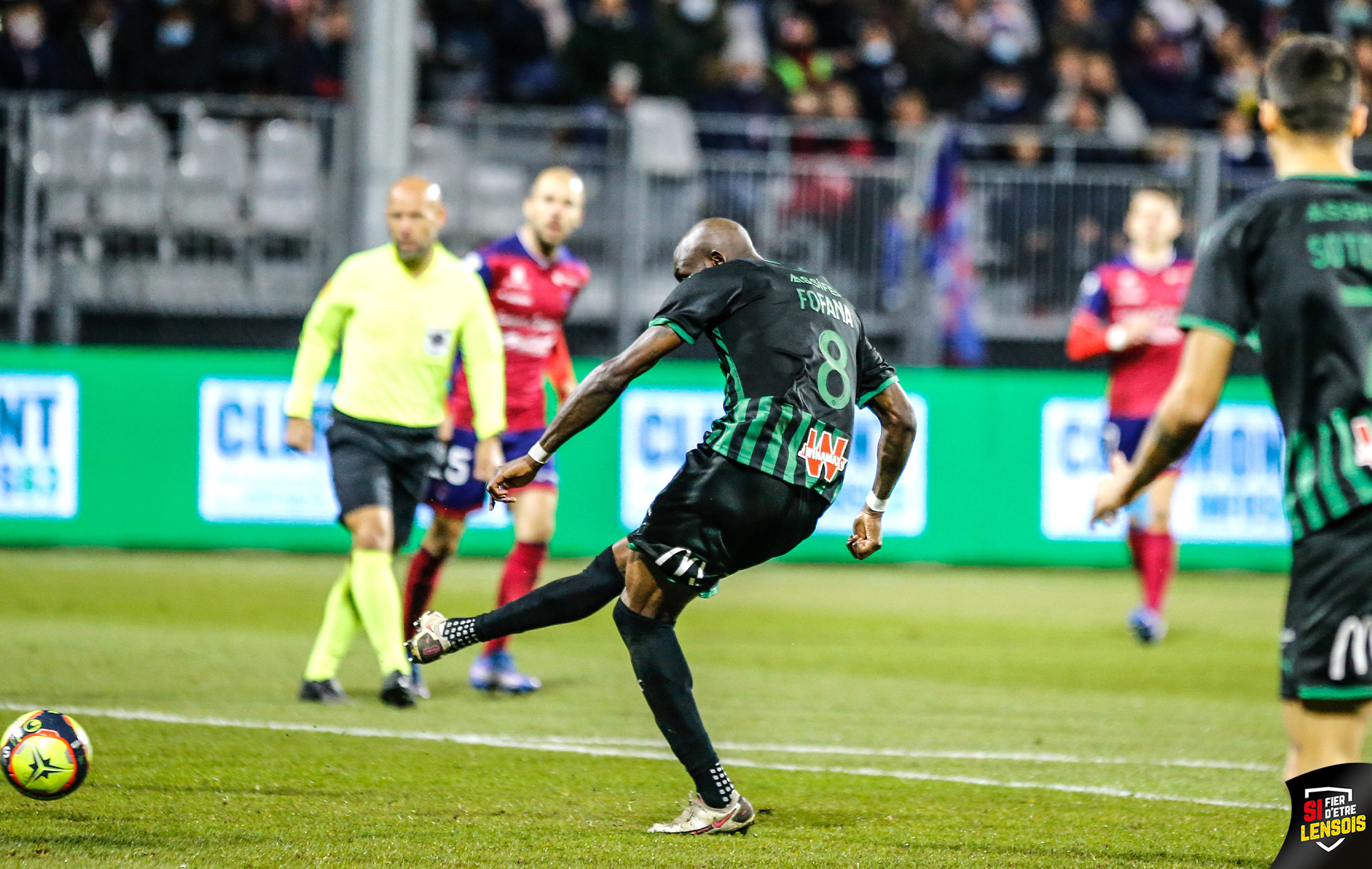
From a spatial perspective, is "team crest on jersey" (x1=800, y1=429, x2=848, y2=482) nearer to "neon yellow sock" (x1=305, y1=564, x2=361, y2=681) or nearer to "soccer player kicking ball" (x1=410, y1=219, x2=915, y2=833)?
"soccer player kicking ball" (x1=410, y1=219, x2=915, y2=833)

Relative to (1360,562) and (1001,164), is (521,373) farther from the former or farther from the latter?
(1001,164)

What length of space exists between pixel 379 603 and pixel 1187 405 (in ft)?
15.1

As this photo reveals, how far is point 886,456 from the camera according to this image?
18.4 ft

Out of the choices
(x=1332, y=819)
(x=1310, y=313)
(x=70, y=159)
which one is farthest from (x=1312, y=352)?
(x=70, y=159)

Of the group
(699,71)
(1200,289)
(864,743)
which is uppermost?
(699,71)

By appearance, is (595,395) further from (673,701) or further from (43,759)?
(43,759)

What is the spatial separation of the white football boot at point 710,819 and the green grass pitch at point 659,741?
0.40 feet

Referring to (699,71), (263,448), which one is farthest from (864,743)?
(699,71)

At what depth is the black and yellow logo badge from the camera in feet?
11.6

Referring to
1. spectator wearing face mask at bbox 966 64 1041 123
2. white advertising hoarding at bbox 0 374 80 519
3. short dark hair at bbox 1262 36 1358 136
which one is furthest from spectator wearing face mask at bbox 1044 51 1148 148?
short dark hair at bbox 1262 36 1358 136

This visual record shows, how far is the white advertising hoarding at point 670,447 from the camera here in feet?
46.5

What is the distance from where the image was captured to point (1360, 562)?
3545 mm

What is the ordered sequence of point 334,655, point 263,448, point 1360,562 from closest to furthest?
point 1360,562
point 334,655
point 263,448

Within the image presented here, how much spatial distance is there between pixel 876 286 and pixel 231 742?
10.3 metres
